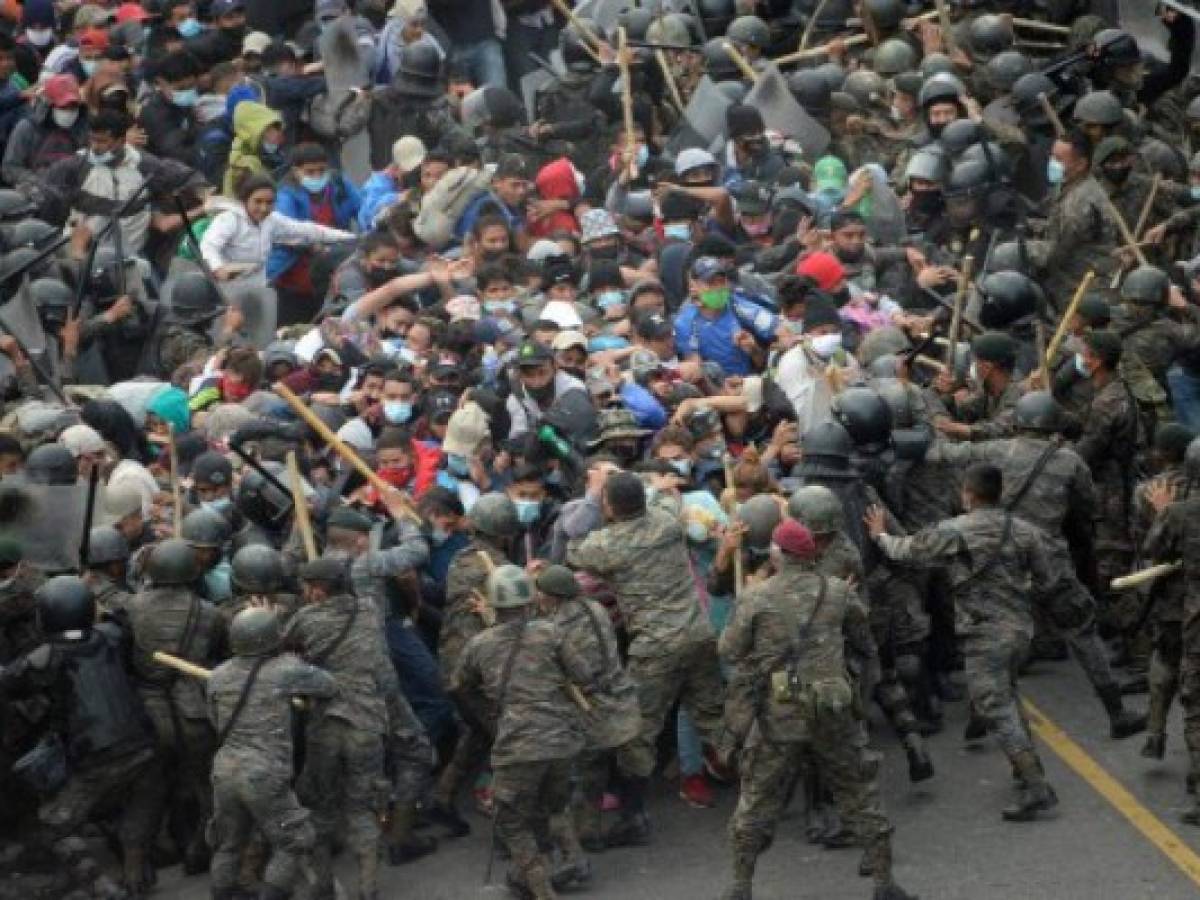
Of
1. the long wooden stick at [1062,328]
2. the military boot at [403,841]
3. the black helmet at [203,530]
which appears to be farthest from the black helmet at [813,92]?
the military boot at [403,841]

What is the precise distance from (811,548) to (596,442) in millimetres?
2538

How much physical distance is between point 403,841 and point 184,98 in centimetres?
888

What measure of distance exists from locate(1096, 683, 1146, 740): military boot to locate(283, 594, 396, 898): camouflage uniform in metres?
4.02

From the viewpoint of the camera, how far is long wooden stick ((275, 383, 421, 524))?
19938 mm

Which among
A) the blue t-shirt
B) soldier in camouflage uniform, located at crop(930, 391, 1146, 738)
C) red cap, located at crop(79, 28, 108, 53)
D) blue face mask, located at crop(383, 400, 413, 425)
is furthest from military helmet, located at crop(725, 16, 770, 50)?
soldier in camouflage uniform, located at crop(930, 391, 1146, 738)

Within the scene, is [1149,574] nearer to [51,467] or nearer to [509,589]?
[509,589]

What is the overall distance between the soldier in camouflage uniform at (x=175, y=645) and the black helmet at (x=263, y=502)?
99cm

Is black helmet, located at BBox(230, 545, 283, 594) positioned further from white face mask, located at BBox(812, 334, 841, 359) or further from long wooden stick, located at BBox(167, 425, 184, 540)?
white face mask, located at BBox(812, 334, 841, 359)

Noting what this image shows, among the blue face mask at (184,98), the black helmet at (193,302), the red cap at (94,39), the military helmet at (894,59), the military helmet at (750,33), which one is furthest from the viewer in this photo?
the military helmet at (750,33)

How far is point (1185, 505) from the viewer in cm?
1939

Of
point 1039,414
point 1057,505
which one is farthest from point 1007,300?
point 1057,505

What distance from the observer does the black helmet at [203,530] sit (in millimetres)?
19578

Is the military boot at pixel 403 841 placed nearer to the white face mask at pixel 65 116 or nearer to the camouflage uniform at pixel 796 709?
the camouflage uniform at pixel 796 709

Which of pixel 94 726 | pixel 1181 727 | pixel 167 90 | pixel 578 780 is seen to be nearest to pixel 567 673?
pixel 578 780
